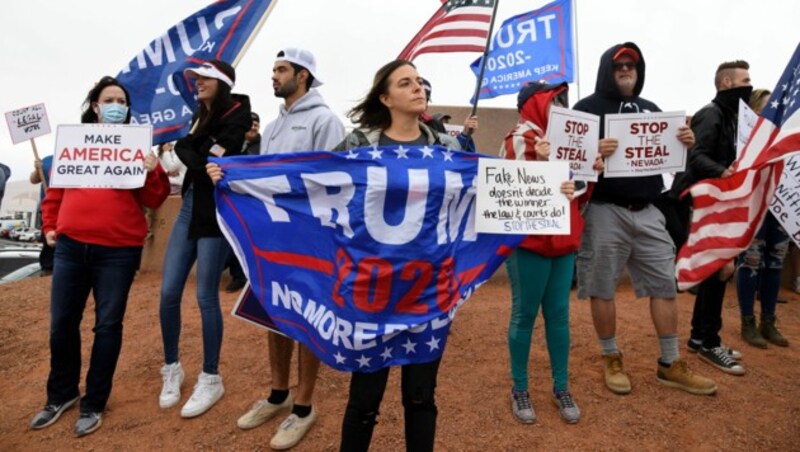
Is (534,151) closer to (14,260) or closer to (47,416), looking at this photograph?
(47,416)

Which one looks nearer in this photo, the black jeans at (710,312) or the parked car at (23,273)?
the black jeans at (710,312)

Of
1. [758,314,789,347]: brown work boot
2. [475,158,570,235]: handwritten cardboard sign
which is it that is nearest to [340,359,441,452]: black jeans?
[475,158,570,235]: handwritten cardboard sign

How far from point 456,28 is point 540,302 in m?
3.08

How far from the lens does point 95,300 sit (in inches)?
121

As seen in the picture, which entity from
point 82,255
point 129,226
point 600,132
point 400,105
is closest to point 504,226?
point 400,105

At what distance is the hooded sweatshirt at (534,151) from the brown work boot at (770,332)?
8.67ft

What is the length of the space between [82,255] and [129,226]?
31cm

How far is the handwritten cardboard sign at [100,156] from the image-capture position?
309 cm

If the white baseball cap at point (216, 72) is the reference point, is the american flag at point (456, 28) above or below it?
above

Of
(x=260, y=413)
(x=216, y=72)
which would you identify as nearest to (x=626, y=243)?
(x=260, y=413)

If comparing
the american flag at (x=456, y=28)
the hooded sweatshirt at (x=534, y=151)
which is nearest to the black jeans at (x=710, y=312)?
the hooded sweatshirt at (x=534, y=151)

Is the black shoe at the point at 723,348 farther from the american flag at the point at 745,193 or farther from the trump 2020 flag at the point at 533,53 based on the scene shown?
the trump 2020 flag at the point at 533,53

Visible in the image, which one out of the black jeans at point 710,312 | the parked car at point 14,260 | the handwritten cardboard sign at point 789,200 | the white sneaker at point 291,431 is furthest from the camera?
the parked car at point 14,260

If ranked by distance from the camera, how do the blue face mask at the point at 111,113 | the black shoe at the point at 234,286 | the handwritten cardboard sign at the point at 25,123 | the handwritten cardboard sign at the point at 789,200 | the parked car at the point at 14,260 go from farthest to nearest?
the parked car at the point at 14,260, the black shoe at the point at 234,286, the handwritten cardboard sign at the point at 25,123, the blue face mask at the point at 111,113, the handwritten cardboard sign at the point at 789,200
